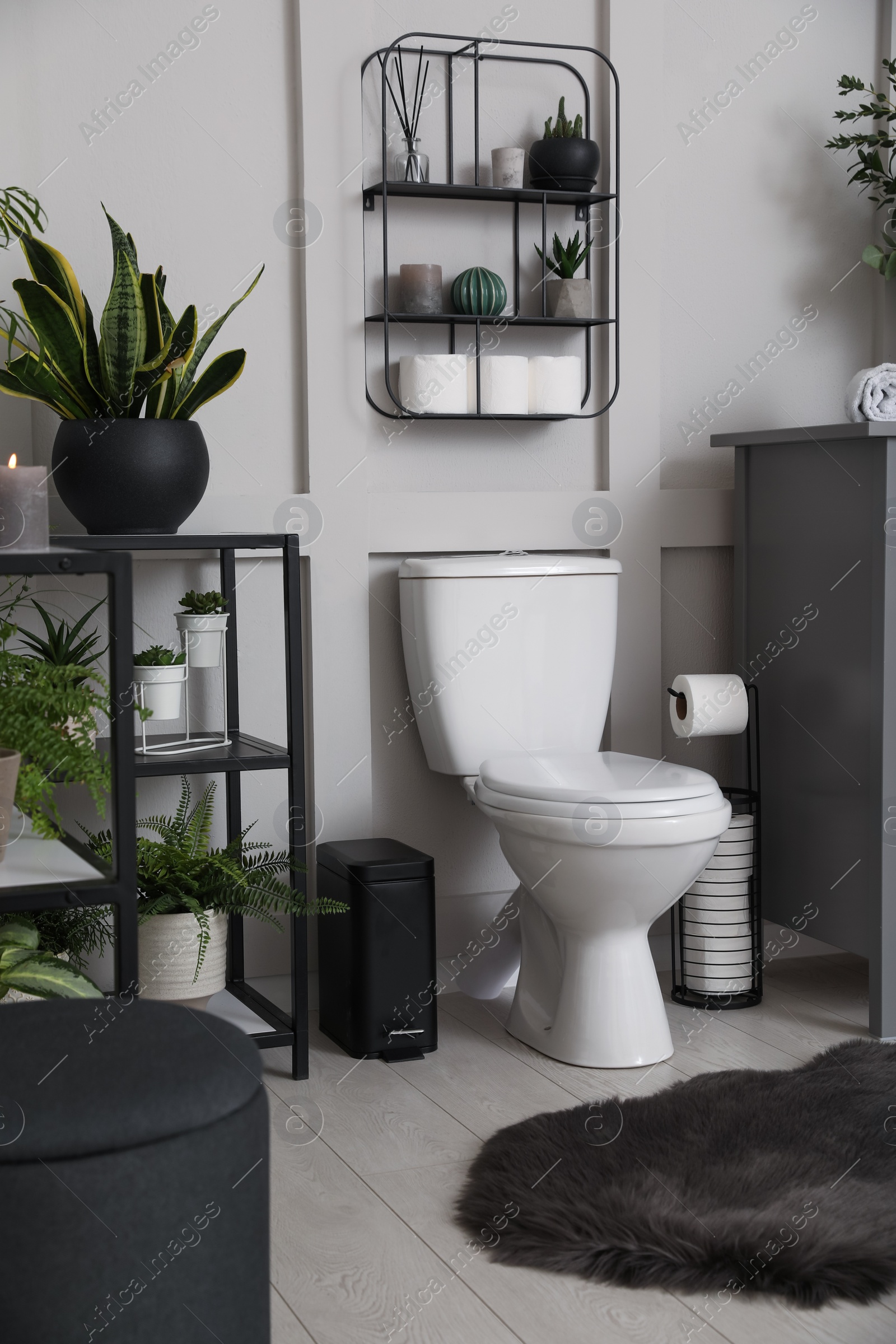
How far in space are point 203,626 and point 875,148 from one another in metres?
1.79

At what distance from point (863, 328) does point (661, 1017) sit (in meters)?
1.58

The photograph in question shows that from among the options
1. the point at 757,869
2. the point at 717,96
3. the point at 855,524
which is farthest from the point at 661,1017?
the point at 717,96

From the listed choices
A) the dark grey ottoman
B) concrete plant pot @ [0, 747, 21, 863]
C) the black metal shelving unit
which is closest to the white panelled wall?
the black metal shelving unit

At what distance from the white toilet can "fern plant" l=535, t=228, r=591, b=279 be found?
558mm

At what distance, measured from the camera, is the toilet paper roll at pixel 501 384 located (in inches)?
97.0

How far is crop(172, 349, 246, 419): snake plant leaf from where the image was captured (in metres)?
2.09

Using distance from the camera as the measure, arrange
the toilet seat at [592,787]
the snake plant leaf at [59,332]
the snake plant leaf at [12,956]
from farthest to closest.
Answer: the toilet seat at [592,787]
the snake plant leaf at [59,332]
the snake plant leaf at [12,956]

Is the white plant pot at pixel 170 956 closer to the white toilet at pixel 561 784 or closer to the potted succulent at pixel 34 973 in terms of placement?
the potted succulent at pixel 34 973

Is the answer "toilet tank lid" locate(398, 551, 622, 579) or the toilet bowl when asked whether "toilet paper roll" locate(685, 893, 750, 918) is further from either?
"toilet tank lid" locate(398, 551, 622, 579)

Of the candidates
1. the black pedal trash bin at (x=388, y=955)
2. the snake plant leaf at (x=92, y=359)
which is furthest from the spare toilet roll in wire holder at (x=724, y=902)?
the snake plant leaf at (x=92, y=359)

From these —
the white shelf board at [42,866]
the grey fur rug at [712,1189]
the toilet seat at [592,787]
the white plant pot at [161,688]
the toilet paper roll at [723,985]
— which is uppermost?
the white plant pot at [161,688]

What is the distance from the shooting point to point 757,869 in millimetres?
2498

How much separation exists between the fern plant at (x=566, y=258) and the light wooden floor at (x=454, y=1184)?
1.43 m

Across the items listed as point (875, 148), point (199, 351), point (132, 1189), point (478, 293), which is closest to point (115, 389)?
point (199, 351)
